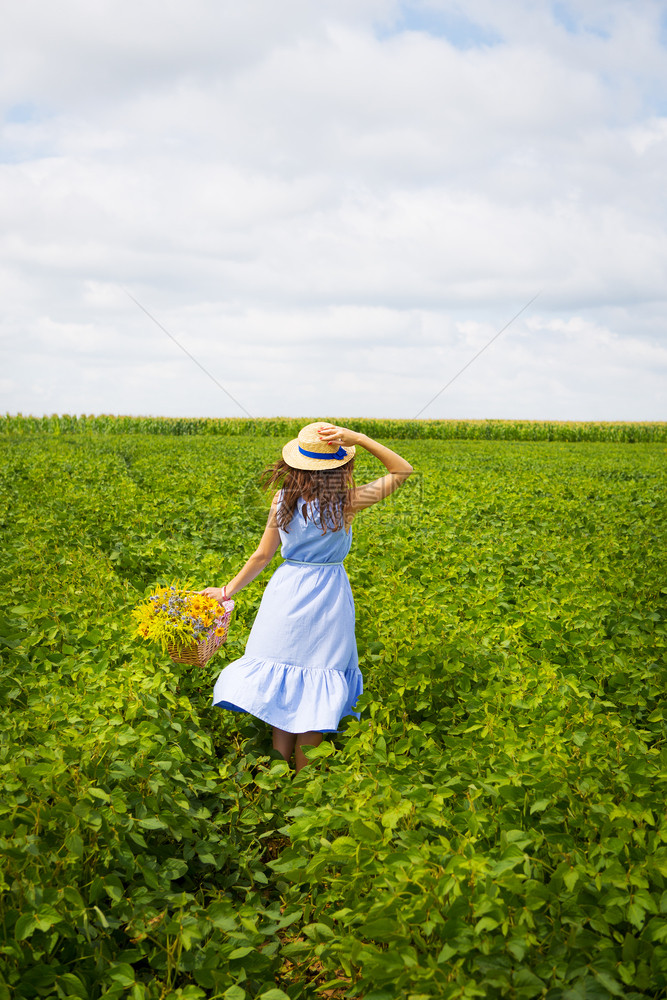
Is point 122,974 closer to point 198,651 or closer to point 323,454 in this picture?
point 198,651

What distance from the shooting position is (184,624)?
3.68 metres

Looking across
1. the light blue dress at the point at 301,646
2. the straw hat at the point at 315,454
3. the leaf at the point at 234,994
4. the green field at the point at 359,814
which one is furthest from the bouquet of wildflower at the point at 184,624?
the leaf at the point at 234,994

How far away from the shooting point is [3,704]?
12.1ft

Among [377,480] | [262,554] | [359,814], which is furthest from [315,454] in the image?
[359,814]

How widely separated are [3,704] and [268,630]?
Answer: 146 cm

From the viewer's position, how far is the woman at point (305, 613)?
10.9 feet

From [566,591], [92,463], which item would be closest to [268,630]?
[566,591]

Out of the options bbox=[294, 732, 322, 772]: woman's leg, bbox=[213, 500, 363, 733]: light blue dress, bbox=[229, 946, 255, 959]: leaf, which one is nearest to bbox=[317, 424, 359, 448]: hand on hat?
bbox=[213, 500, 363, 733]: light blue dress

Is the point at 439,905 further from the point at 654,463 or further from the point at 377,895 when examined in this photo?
the point at 654,463

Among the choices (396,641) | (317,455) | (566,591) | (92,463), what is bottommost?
(92,463)

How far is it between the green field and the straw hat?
1098 millimetres

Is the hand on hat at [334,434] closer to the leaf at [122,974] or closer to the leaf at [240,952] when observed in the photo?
the leaf at [240,952]

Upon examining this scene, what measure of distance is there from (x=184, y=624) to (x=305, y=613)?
2.30ft

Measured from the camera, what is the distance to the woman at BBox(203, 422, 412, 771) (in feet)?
10.9
